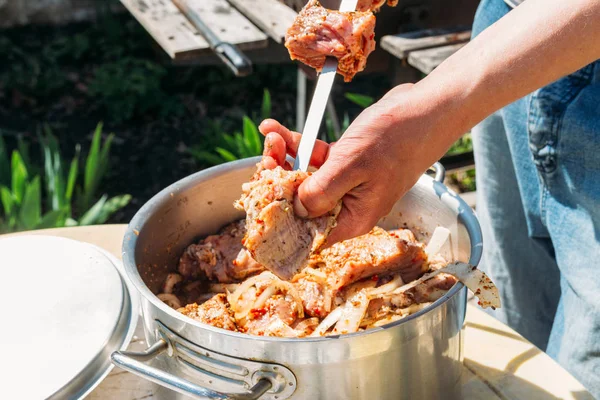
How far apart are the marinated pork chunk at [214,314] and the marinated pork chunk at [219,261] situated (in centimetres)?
17

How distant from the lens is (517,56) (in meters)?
1.29

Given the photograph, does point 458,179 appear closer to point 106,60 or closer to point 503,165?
point 503,165

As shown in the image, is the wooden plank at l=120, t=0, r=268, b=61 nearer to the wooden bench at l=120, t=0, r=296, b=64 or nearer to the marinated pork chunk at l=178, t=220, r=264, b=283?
the wooden bench at l=120, t=0, r=296, b=64

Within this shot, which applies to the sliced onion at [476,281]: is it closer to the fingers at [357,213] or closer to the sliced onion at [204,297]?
the fingers at [357,213]

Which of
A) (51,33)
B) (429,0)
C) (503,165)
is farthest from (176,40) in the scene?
(51,33)

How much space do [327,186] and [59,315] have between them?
75 cm

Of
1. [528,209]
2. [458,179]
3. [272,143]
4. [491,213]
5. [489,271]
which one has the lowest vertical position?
[458,179]

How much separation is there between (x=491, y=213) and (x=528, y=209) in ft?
0.97

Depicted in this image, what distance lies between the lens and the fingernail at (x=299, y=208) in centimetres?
130

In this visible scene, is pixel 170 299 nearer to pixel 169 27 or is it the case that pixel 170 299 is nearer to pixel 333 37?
pixel 333 37

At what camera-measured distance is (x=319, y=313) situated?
4.84 ft

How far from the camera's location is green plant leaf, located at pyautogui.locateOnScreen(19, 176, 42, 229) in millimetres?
2979

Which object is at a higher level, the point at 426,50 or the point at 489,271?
the point at 426,50

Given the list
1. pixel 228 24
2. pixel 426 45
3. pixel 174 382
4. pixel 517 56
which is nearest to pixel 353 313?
pixel 174 382
